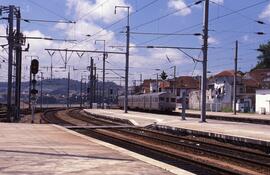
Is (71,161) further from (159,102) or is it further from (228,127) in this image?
(159,102)

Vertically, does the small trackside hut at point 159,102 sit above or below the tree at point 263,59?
below

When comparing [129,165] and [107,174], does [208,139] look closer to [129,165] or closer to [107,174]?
[129,165]

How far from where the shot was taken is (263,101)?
274ft

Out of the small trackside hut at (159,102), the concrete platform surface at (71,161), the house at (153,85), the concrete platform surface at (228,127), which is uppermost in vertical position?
the house at (153,85)

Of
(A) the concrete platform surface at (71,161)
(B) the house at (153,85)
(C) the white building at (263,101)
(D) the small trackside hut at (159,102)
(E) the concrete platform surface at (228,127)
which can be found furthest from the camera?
(B) the house at (153,85)

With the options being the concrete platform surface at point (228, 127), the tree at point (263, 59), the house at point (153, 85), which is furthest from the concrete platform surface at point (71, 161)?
the tree at point (263, 59)

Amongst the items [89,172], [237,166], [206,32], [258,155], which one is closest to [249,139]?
[258,155]

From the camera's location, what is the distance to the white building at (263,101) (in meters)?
81.6

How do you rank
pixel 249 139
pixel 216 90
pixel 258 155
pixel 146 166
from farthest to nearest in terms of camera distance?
1. pixel 216 90
2. pixel 249 139
3. pixel 258 155
4. pixel 146 166

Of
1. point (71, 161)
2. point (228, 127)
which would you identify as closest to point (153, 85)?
point (228, 127)

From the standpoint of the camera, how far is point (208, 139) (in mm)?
29234

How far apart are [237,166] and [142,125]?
24.7 m

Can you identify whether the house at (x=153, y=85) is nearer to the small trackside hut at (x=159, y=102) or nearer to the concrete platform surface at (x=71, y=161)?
the small trackside hut at (x=159, y=102)

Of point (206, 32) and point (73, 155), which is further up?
point (206, 32)
